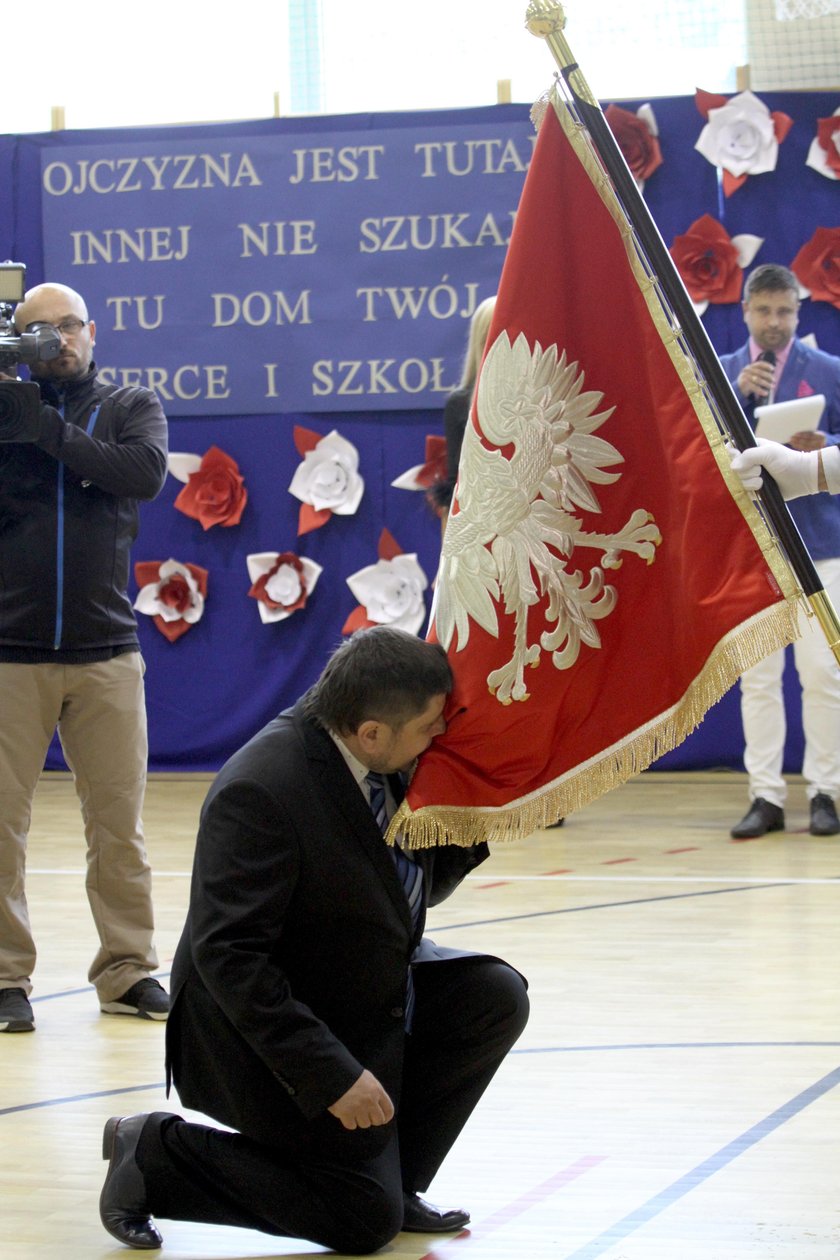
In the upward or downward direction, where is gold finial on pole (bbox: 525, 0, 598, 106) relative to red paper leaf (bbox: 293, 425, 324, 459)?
upward

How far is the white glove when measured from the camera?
7.81 ft

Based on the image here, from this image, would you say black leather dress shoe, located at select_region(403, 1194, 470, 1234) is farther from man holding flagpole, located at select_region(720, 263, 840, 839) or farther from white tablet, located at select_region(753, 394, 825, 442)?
man holding flagpole, located at select_region(720, 263, 840, 839)

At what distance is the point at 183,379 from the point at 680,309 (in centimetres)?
480

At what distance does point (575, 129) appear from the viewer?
2.56 m

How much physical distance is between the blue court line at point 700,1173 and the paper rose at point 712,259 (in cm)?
397

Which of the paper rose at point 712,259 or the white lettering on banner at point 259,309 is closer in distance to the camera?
the paper rose at point 712,259

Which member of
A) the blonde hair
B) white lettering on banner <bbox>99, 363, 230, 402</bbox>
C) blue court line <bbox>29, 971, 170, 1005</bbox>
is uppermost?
white lettering on banner <bbox>99, 363, 230, 402</bbox>

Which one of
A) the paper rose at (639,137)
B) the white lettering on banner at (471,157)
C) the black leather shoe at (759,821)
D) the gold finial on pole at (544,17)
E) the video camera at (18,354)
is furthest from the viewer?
the white lettering on banner at (471,157)

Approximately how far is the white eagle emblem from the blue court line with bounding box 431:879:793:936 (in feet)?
6.65

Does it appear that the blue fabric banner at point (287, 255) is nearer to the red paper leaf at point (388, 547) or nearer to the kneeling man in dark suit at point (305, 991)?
the red paper leaf at point (388, 547)

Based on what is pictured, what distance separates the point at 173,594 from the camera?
23.1 feet

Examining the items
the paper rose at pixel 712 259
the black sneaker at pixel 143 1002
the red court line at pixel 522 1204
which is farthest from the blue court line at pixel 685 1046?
the paper rose at pixel 712 259

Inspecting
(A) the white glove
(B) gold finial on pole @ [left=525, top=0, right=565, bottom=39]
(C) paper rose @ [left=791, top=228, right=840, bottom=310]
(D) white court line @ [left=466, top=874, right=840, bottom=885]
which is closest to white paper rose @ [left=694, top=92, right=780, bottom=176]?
(C) paper rose @ [left=791, top=228, right=840, bottom=310]

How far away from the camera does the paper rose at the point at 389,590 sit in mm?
6785
